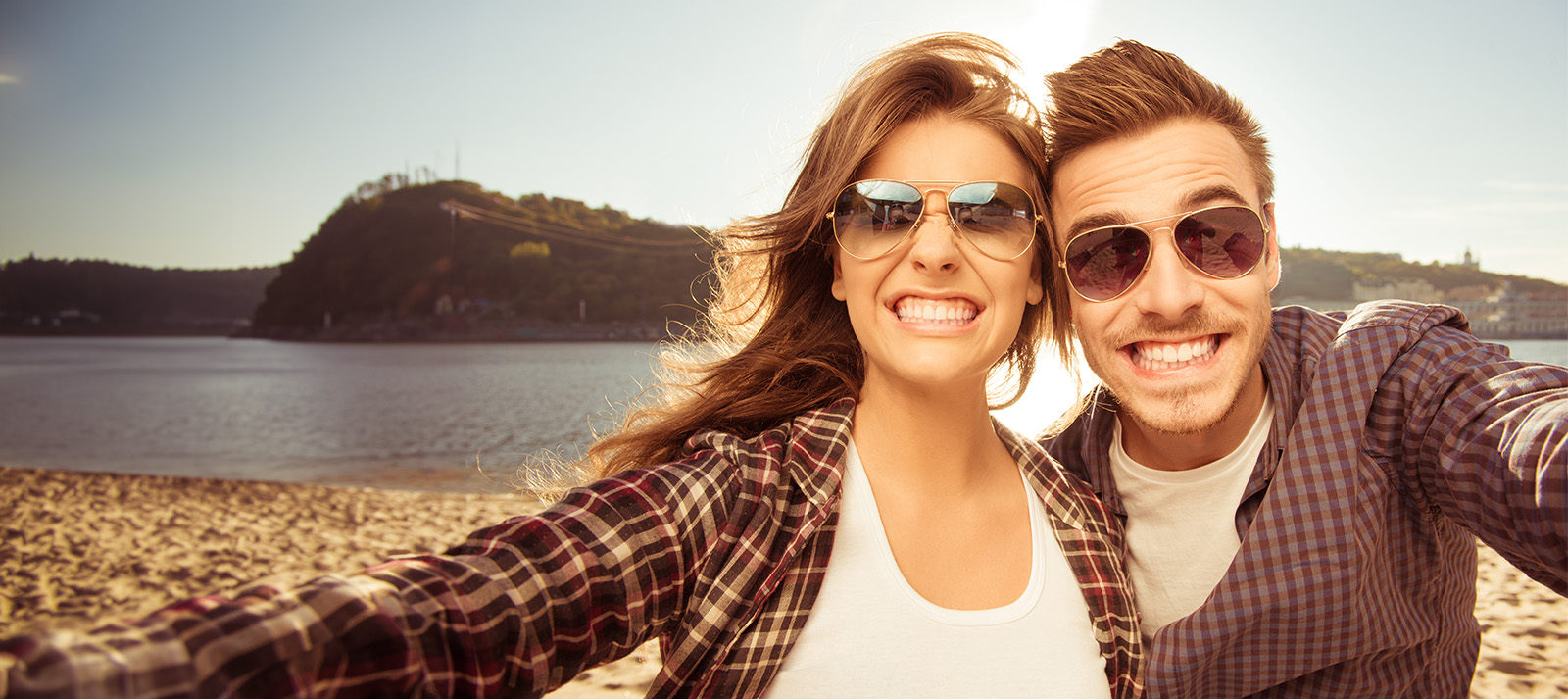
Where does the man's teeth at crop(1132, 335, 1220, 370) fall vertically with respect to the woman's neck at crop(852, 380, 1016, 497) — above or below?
above

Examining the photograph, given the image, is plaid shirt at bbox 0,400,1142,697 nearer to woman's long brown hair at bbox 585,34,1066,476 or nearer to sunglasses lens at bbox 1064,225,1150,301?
woman's long brown hair at bbox 585,34,1066,476

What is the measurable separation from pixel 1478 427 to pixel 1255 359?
0.65m

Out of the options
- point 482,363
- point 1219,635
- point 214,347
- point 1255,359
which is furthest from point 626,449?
point 214,347

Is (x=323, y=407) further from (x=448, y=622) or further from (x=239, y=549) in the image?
(x=448, y=622)

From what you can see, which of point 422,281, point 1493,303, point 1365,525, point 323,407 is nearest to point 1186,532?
point 1365,525

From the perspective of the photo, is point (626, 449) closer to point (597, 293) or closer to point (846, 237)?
point (846, 237)

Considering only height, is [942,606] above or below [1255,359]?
below

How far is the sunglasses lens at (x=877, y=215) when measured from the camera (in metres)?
2.40

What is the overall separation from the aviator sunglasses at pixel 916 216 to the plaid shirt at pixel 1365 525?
3.19ft

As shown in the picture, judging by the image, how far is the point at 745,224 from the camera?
2812 mm

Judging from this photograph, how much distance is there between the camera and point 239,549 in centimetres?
1133

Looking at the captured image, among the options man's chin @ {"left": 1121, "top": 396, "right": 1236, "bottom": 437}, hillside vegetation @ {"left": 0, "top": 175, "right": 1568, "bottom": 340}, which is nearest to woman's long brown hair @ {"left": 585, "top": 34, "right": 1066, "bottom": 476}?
man's chin @ {"left": 1121, "top": 396, "right": 1236, "bottom": 437}

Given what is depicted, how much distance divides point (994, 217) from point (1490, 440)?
1.33m

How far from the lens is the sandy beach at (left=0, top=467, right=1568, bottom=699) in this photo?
254 inches
